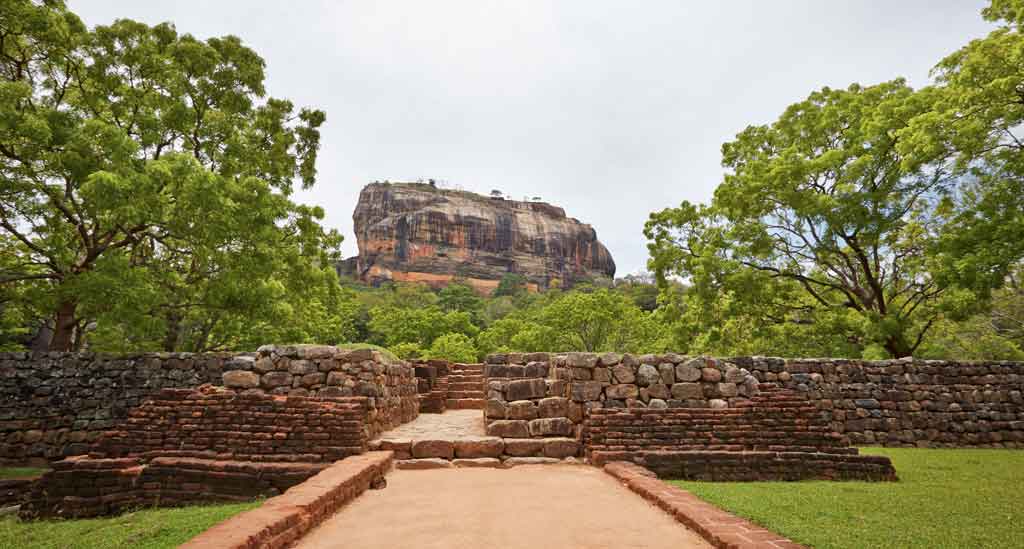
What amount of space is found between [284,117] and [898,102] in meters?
16.2

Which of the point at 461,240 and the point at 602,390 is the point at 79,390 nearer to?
the point at 602,390

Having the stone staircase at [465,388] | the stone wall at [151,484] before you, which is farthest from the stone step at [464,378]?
the stone wall at [151,484]

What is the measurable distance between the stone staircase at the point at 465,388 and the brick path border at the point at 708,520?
35.5ft

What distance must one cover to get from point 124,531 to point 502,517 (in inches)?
137

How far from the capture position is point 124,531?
15.3ft

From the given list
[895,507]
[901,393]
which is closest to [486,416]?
[895,507]

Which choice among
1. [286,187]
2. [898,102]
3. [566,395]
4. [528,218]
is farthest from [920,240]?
[528,218]

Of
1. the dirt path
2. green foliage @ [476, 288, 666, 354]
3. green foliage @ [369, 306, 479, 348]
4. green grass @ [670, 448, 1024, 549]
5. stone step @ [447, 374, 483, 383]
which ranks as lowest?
green grass @ [670, 448, 1024, 549]

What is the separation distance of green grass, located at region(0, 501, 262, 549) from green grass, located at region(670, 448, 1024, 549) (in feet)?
16.3

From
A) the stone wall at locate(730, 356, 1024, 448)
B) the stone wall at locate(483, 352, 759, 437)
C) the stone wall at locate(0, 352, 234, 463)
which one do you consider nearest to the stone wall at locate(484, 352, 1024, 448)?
the stone wall at locate(730, 356, 1024, 448)

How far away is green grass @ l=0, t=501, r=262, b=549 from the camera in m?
4.29

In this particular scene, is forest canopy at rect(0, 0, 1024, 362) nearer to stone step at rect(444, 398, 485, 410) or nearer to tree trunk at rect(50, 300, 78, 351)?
tree trunk at rect(50, 300, 78, 351)

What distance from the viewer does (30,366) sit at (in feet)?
35.2

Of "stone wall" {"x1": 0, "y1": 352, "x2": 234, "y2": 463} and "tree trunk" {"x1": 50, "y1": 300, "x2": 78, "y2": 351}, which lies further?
"tree trunk" {"x1": 50, "y1": 300, "x2": 78, "y2": 351}
